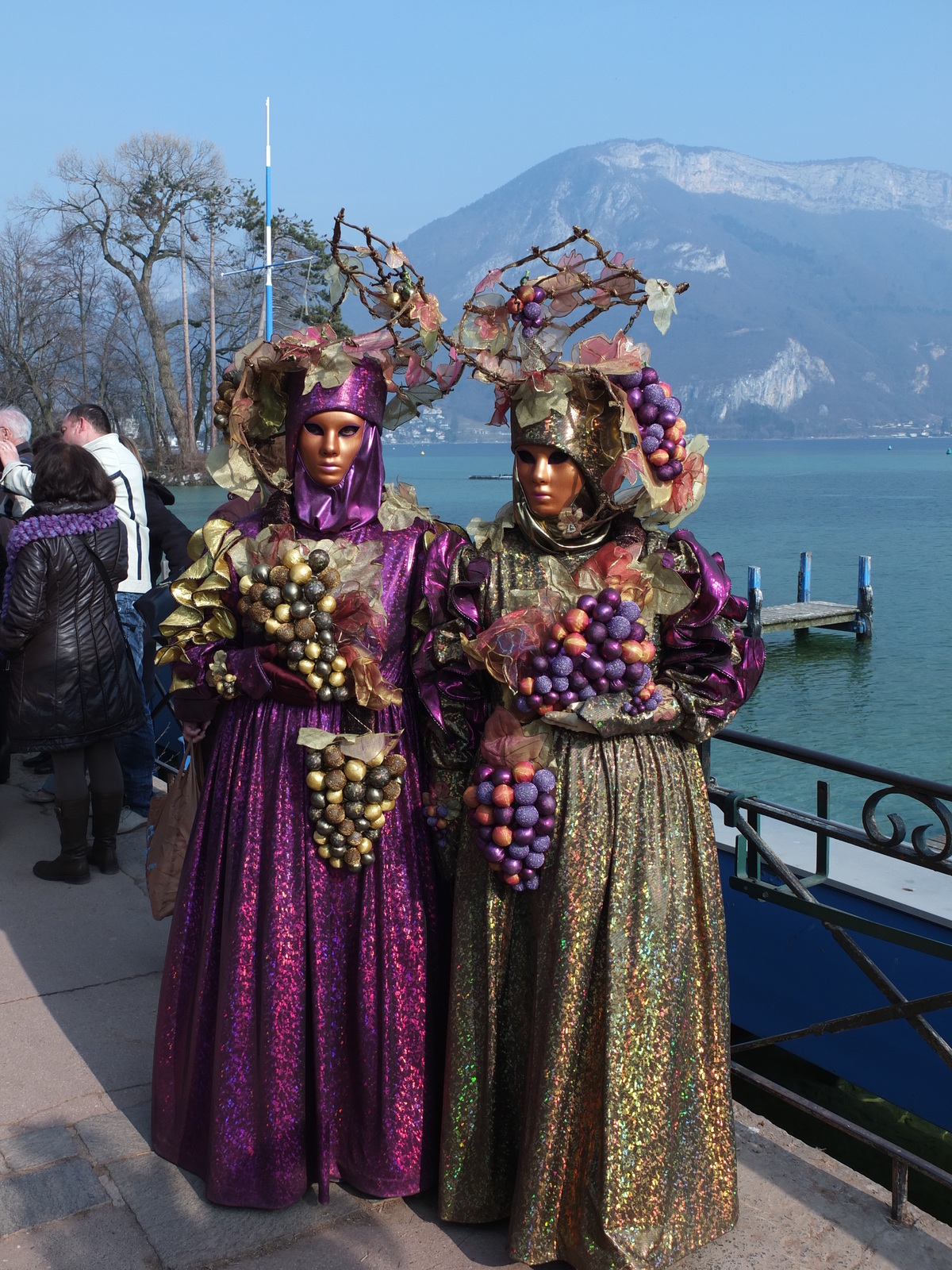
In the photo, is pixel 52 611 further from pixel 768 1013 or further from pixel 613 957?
pixel 768 1013

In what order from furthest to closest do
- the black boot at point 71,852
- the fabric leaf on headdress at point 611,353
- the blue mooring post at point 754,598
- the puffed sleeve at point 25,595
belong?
1. the blue mooring post at point 754,598
2. the black boot at point 71,852
3. the puffed sleeve at point 25,595
4. the fabric leaf on headdress at point 611,353

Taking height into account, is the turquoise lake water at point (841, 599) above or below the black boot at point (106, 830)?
below

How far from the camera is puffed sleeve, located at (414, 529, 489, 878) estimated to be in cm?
233

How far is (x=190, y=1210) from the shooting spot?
7.91 feet

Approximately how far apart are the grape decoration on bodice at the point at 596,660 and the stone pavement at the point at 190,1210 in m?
1.18

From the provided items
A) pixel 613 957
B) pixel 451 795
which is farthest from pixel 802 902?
pixel 451 795

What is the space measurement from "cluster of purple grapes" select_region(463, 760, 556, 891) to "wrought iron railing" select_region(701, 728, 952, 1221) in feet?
1.81

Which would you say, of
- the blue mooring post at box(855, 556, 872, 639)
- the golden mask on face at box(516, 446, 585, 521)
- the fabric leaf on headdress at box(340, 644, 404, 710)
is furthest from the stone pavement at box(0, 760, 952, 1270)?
the blue mooring post at box(855, 556, 872, 639)

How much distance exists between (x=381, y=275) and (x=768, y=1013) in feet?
15.0

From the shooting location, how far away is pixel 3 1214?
238 cm

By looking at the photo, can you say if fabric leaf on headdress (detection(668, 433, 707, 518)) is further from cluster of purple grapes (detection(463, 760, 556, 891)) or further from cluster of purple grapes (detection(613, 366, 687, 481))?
cluster of purple grapes (detection(463, 760, 556, 891))

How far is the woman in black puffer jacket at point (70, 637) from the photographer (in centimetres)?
402

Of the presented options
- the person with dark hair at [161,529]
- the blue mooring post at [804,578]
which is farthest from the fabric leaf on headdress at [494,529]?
the blue mooring post at [804,578]

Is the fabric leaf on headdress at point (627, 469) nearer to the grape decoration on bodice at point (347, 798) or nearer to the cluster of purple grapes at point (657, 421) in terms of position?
the cluster of purple grapes at point (657, 421)
